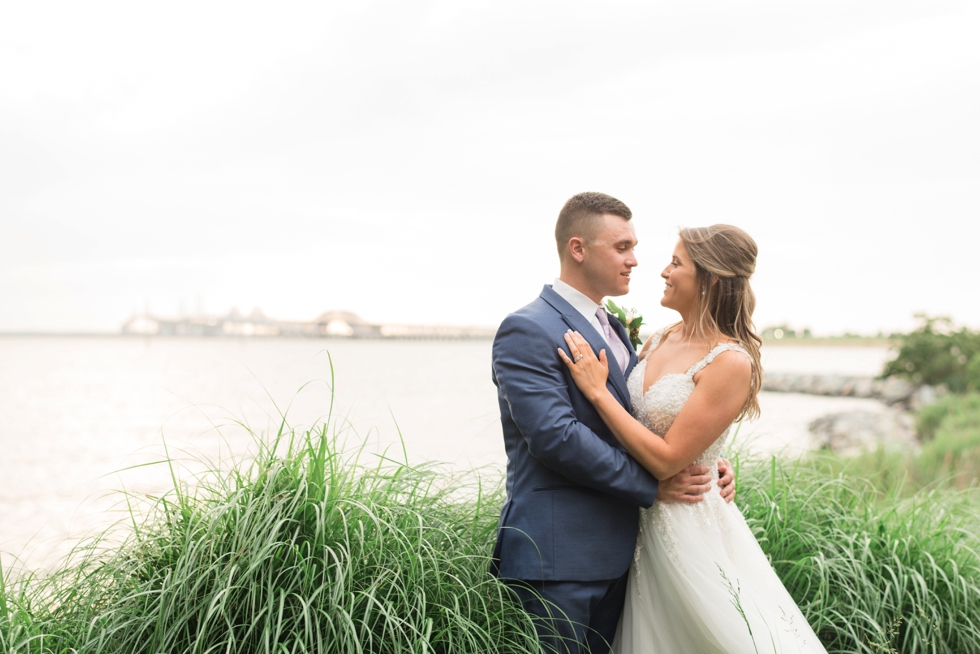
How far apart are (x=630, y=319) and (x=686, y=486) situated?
949 mm

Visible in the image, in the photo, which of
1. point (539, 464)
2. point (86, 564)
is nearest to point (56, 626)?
point (86, 564)

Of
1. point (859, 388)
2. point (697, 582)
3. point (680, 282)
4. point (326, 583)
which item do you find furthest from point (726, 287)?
point (859, 388)

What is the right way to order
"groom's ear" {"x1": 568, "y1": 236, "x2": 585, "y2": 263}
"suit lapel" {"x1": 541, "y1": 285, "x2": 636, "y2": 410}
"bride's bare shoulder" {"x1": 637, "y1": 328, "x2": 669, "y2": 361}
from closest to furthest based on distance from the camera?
"suit lapel" {"x1": 541, "y1": 285, "x2": 636, "y2": 410}
"groom's ear" {"x1": 568, "y1": 236, "x2": 585, "y2": 263}
"bride's bare shoulder" {"x1": 637, "y1": 328, "x2": 669, "y2": 361}

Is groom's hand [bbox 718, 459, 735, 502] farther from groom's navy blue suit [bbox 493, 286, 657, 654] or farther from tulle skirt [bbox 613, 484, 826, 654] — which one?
groom's navy blue suit [bbox 493, 286, 657, 654]

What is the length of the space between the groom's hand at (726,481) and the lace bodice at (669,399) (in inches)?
8.6

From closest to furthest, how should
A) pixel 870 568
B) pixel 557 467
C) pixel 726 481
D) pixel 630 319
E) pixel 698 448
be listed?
1. pixel 557 467
2. pixel 698 448
3. pixel 726 481
4. pixel 630 319
5. pixel 870 568

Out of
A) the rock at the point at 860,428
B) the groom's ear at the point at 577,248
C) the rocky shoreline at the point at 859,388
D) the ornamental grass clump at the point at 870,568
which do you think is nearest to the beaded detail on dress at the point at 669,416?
the groom's ear at the point at 577,248

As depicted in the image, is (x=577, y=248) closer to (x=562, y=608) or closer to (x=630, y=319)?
(x=630, y=319)

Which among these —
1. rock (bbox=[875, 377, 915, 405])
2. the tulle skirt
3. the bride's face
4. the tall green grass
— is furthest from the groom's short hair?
rock (bbox=[875, 377, 915, 405])

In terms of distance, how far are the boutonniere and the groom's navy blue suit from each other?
0.55m

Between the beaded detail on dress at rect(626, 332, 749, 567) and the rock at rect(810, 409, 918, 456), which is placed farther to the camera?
the rock at rect(810, 409, 918, 456)

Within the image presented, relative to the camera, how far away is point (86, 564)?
3131mm

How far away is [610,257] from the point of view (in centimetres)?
303

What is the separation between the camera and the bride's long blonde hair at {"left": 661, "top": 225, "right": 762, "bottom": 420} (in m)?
3.01
